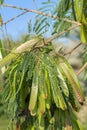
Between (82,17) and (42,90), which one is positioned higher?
(82,17)

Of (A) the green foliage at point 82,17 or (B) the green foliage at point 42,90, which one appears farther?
(A) the green foliage at point 82,17

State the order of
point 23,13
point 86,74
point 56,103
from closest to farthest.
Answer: point 56,103 < point 23,13 < point 86,74

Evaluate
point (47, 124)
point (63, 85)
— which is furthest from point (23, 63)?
point (47, 124)

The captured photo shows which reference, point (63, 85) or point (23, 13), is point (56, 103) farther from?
point (23, 13)

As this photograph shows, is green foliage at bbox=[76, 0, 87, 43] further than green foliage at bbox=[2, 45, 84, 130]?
Yes

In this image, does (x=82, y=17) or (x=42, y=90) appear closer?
(x=42, y=90)

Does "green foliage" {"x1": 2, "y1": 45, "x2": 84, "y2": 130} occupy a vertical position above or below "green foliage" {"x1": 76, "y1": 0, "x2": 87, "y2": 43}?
below

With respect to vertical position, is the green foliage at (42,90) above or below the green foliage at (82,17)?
below

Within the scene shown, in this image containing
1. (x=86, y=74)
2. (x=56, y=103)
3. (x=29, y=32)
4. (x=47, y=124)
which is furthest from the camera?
(x=86, y=74)
